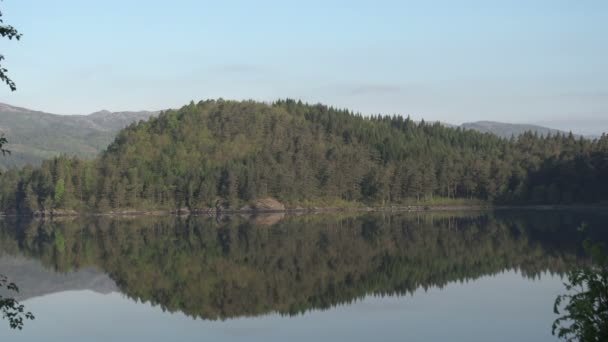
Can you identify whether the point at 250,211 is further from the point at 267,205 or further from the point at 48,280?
the point at 48,280

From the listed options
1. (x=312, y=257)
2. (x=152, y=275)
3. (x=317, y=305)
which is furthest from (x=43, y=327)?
(x=312, y=257)

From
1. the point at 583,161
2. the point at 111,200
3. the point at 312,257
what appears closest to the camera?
the point at 312,257

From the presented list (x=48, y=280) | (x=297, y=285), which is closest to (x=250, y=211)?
(x=48, y=280)

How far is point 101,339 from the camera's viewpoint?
42.2 meters

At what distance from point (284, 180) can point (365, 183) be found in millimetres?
20369

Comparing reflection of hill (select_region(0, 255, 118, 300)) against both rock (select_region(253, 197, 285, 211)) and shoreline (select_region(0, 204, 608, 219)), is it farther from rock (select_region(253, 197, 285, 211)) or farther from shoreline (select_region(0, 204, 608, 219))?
rock (select_region(253, 197, 285, 211))

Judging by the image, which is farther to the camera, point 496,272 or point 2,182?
Result: point 2,182

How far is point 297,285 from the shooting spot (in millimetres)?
58531

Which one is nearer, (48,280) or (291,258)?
(48,280)

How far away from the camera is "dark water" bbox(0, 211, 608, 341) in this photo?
4362 cm

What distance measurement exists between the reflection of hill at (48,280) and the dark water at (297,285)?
17cm

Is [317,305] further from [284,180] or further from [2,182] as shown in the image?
[2,182]

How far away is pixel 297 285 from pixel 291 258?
16.7 metres

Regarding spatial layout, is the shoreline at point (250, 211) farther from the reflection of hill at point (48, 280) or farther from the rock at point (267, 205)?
the reflection of hill at point (48, 280)
